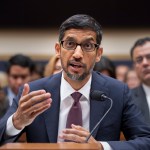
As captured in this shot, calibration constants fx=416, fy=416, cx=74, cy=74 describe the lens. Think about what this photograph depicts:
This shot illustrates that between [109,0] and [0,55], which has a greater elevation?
[109,0]

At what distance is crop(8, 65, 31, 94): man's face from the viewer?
447 centimetres

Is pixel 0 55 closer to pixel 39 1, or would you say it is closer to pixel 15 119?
pixel 39 1

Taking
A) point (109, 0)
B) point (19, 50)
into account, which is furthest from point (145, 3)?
point (19, 50)

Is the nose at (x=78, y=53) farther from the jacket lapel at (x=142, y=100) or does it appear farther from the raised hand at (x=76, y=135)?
the jacket lapel at (x=142, y=100)

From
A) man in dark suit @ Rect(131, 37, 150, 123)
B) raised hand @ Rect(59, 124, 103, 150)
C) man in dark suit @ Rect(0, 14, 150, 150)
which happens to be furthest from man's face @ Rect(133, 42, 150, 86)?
raised hand @ Rect(59, 124, 103, 150)

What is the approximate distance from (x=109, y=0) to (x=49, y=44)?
1.64 meters

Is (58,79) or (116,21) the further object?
(116,21)

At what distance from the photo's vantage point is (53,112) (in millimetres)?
2385

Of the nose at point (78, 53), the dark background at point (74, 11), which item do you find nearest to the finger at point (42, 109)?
the nose at point (78, 53)

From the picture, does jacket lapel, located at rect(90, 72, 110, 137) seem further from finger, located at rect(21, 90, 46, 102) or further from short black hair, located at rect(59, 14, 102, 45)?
finger, located at rect(21, 90, 46, 102)

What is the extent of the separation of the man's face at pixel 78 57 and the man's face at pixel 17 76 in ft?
7.16

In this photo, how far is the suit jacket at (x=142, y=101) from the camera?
3.24 meters

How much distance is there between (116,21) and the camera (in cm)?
820

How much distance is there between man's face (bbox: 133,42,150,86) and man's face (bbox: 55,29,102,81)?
135cm
